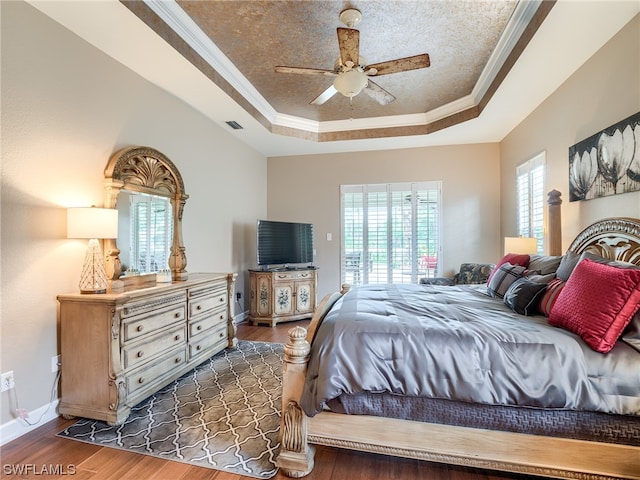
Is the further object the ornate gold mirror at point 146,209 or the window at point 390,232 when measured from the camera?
the window at point 390,232

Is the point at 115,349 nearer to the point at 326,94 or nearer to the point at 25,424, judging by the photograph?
the point at 25,424

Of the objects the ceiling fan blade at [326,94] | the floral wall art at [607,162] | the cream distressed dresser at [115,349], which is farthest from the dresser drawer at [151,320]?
the floral wall art at [607,162]

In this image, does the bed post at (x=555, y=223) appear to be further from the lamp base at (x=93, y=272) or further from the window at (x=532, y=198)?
the lamp base at (x=93, y=272)

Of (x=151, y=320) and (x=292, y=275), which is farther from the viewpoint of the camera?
(x=292, y=275)

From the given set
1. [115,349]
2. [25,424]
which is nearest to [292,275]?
[115,349]

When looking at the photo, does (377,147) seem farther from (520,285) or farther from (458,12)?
(520,285)

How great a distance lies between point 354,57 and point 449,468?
2844 mm

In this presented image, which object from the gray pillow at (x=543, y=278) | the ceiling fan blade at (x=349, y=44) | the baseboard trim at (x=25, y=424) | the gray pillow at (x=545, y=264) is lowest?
the baseboard trim at (x=25, y=424)

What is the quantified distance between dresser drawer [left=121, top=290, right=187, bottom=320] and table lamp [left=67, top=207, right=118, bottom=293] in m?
0.25

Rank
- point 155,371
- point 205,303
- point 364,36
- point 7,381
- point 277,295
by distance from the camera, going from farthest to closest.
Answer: point 277,295 → point 205,303 → point 364,36 → point 155,371 → point 7,381

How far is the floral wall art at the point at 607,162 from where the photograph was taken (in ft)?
6.82

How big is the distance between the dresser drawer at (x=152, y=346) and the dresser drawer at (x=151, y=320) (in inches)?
2.4

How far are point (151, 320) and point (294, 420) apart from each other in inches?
56.3

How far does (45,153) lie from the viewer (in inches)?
82.0
